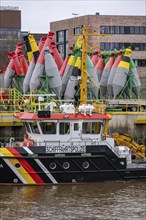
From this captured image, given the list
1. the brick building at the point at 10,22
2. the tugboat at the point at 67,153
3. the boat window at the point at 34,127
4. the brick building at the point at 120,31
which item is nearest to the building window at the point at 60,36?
the brick building at the point at 120,31

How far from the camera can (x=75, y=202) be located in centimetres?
2958

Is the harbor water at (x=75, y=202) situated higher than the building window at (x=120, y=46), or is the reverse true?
the building window at (x=120, y=46)

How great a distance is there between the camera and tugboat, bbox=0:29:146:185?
32.7m

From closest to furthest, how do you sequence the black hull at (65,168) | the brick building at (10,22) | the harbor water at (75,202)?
the harbor water at (75,202) < the black hull at (65,168) < the brick building at (10,22)

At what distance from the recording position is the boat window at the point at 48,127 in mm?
33438

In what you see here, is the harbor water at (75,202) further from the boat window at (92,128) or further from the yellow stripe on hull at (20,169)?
the boat window at (92,128)

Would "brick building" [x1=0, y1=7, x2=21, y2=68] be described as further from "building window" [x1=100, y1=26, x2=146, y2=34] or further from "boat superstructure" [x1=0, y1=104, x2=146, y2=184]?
"boat superstructure" [x1=0, y1=104, x2=146, y2=184]

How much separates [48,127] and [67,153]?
57.1 inches

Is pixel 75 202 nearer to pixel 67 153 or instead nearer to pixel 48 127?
pixel 67 153

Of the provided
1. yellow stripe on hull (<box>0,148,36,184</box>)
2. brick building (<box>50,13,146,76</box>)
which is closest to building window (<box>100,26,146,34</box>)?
brick building (<box>50,13,146,76</box>)

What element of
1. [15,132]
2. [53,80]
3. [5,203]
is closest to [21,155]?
[5,203]

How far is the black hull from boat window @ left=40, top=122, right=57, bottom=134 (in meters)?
0.94

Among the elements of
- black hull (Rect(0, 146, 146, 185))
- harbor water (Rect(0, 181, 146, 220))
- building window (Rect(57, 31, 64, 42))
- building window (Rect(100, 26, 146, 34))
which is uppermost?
building window (Rect(100, 26, 146, 34))

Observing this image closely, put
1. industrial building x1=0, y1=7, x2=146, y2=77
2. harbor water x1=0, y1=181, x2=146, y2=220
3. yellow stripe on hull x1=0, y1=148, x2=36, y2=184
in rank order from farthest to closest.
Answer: industrial building x1=0, y1=7, x2=146, y2=77, yellow stripe on hull x1=0, y1=148, x2=36, y2=184, harbor water x1=0, y1=181, x2=146, y2=220
